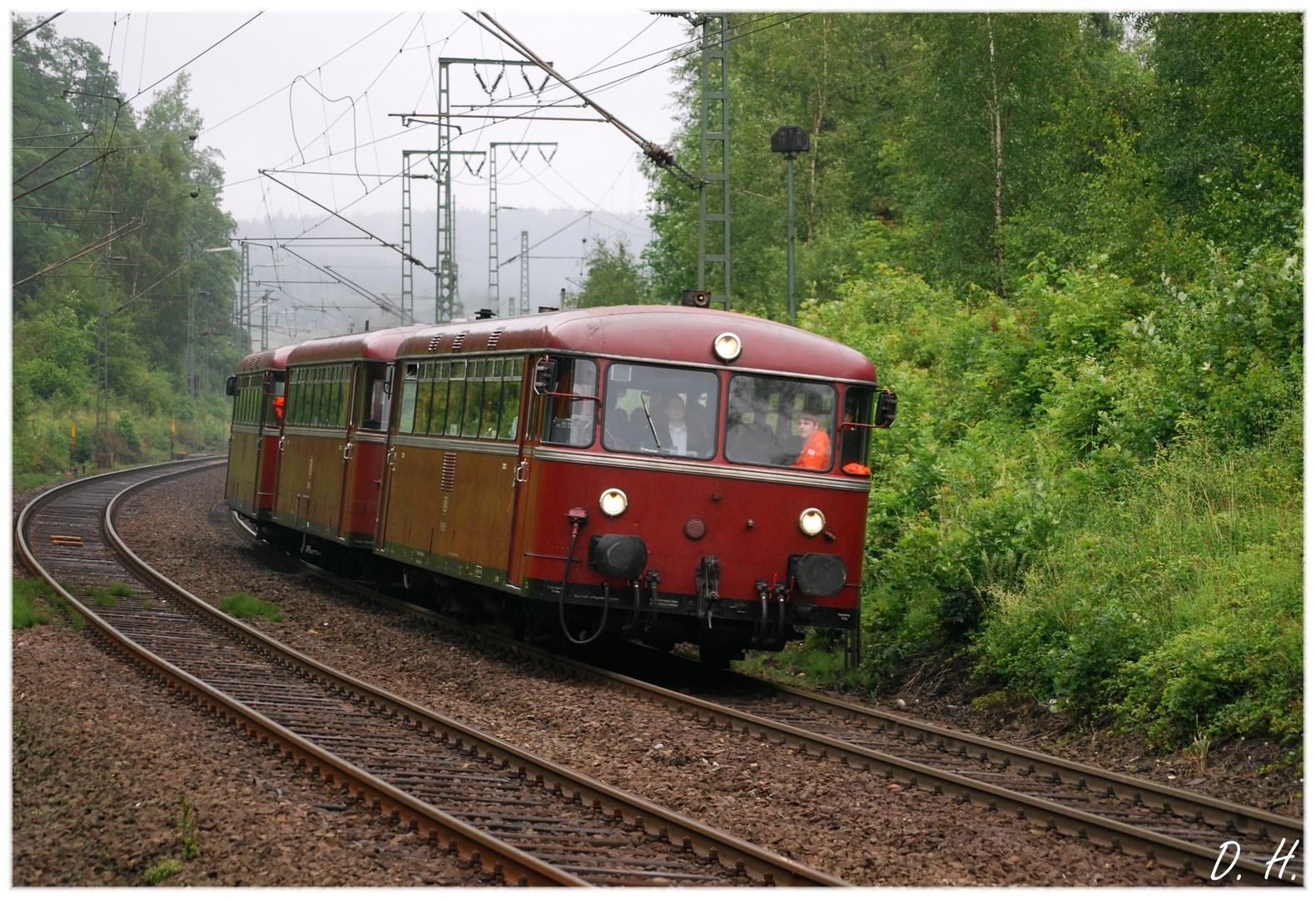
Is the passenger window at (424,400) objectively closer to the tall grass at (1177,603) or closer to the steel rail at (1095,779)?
the steel rail at (1095,779)

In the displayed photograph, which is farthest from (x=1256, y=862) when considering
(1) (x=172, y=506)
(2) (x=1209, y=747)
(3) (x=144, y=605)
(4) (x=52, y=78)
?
(4) (x=52, y=78)

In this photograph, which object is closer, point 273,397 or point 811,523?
point 811,523

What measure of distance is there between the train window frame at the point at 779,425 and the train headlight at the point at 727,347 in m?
0.15

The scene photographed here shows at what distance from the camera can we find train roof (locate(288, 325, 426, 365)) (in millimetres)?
16656

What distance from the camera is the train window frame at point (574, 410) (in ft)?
37.3

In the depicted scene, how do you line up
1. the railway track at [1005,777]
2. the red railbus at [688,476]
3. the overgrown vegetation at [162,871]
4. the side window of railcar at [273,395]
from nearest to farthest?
the overgrown vegetation at [162,871] → the railway track at [1005,777] → the red railbus at [688,476] → the side window of railcar at [273,395]

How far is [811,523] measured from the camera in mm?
11641

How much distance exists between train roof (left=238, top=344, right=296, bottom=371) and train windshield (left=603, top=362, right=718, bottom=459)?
1105cm

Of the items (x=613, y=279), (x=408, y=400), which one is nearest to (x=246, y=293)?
(x=613, y=279)

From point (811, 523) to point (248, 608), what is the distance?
7289 millimetres

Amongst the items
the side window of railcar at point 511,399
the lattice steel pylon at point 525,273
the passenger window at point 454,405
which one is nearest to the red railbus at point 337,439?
the passenger window at point 454,405

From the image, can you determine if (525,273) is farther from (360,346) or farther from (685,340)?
(685,340)

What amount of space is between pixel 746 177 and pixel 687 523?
3045cm

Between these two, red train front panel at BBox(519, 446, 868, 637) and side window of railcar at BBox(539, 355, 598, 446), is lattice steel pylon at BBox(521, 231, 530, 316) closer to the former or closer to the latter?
side window of railcar at BBox(539, 355, 598, 446)
